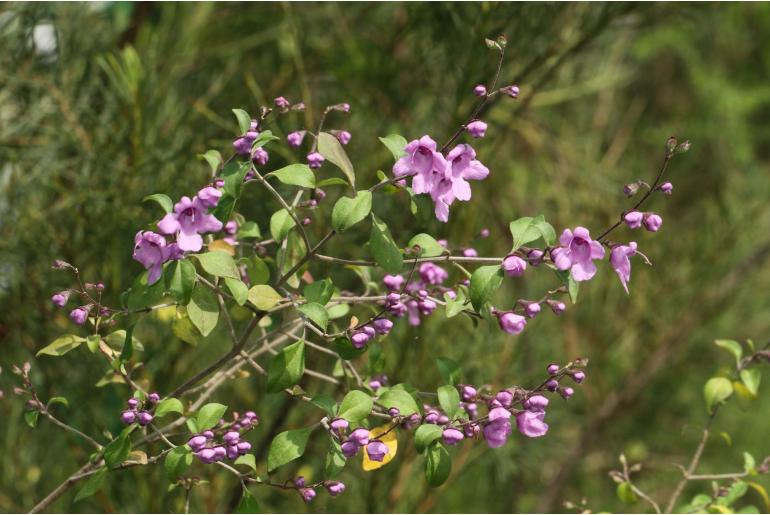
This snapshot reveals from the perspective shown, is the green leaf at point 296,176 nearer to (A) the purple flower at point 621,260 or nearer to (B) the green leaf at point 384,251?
(B) the green leaf at point 384,251

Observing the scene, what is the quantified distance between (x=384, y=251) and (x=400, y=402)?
0.30 ft

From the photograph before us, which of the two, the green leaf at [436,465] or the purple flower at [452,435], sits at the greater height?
the purple flower at [452,435]

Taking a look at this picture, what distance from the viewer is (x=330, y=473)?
49 centimetres

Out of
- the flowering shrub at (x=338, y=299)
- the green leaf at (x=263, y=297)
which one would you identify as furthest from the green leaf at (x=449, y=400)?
the green leaf at (x=263, y=297)

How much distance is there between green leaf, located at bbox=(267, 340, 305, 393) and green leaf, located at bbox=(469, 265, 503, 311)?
10 centimetres

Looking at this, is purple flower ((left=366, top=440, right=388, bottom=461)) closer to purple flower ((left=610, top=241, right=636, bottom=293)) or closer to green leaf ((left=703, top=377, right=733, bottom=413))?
purple flower ((left=610, top=241, right=636, bottom=293))

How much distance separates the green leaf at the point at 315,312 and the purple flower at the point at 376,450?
76 mm

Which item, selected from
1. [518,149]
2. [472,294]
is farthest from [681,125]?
[472,294]

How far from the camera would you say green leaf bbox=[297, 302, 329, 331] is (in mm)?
474

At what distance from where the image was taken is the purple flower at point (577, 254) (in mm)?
482

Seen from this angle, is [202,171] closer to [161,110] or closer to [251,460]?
[161,110]

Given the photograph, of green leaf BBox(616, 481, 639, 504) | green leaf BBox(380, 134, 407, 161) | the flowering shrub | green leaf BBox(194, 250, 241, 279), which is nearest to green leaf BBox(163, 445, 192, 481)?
the flowering shrub

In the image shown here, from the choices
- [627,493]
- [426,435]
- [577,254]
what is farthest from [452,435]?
[627,493]

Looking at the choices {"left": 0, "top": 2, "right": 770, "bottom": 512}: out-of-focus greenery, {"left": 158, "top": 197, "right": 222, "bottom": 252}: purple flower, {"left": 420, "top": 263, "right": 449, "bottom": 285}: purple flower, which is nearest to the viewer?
{"left": 158, "top": 197, "right": 222, "bottom": 252}: purple flower
